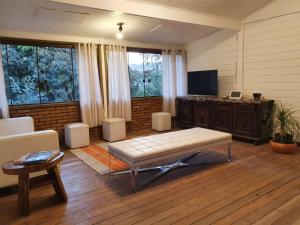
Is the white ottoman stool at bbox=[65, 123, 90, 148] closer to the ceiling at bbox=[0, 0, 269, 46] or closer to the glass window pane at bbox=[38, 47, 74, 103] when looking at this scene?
the glass window pane at bbox=[38, 47, 74, 103]

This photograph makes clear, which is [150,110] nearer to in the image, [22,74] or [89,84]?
[89,84]

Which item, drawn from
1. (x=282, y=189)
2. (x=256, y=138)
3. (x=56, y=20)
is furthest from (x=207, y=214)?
(x=56, y=20)

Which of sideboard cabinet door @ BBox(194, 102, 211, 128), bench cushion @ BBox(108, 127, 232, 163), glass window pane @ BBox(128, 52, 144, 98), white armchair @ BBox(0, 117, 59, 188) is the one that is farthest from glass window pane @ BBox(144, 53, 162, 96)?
white armchair @ BBox(0, 117, 59, 188)

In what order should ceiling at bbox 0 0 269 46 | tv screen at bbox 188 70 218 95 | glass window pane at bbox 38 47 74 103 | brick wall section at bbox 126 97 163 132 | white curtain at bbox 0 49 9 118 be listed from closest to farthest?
ceiling at bbox 0 0 269 46, white curtain at bbox 0 49 9 118, glass window pane at bbox 38 47 74 103, tv screen at bbox 188 70 218 95, brick wall section at bbox 126 97 163 132

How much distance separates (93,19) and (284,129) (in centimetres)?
397

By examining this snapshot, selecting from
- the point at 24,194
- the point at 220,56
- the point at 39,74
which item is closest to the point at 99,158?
the point at 24,194

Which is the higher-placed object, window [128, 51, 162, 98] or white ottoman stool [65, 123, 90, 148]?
window [128, 51, 162, 98]

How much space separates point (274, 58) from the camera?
176 inches

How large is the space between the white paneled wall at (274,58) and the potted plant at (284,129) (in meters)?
0.18

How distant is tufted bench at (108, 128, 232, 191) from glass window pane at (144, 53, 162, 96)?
2630 mm

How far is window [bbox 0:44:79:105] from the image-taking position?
14.0 feet

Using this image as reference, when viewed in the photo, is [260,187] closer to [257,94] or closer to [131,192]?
[131,192]

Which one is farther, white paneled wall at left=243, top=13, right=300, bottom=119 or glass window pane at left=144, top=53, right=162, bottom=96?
glass window pane at left=144, top=53, right=162, bottom=96

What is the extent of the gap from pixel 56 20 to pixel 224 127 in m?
3.85
